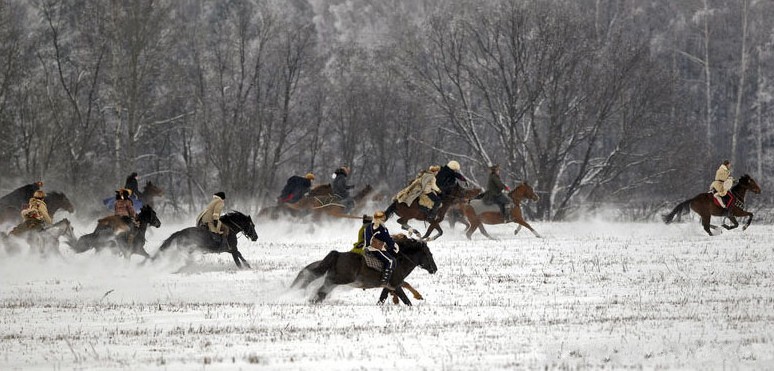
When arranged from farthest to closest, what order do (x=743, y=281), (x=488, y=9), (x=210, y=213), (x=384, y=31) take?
(x=384, y=31) < (x=488, y=9) < (x=210, y=213) < (x=743, y=281)

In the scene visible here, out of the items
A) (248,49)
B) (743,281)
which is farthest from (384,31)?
(743,281)

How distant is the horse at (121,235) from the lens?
22.9 m

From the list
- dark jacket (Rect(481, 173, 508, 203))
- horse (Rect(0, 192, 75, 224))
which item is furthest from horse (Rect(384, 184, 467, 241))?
horse (Rect(0, 192, 75, 224))

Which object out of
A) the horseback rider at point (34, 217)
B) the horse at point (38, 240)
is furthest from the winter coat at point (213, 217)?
the horseback rider at point (34, 217)

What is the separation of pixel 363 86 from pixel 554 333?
5026 cm

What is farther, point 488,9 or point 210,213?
point 488,9

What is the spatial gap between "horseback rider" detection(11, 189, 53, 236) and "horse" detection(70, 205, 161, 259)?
92 centimetres

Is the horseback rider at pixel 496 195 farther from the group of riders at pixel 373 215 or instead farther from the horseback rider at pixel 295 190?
the horseback rider at pixel 295 190

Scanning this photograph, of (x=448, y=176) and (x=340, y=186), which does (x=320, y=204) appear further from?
(x=448, y=176)

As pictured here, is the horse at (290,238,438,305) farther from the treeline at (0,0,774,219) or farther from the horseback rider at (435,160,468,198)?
the treeline at (0,0,774,219)

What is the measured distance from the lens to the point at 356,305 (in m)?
16.4

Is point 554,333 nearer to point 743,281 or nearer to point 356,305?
point 356,305

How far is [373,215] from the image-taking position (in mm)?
17547

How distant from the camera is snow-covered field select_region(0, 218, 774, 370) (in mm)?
11211
